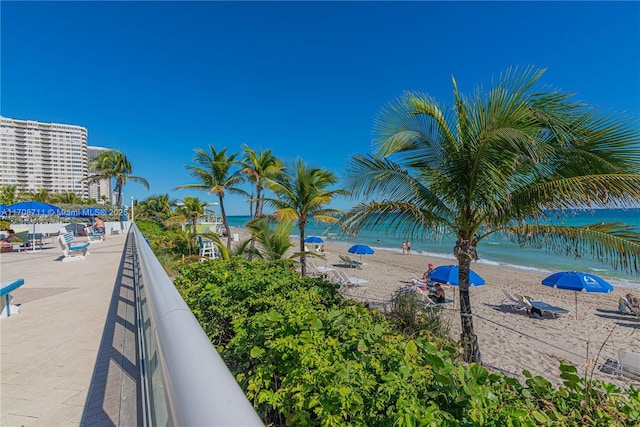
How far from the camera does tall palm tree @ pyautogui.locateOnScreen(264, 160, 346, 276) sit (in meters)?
10.9

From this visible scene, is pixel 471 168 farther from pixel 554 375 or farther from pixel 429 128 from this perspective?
pixel 554 375

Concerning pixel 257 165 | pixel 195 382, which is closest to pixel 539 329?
pixel 195 382

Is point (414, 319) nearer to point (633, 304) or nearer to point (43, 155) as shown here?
point (633, 304)

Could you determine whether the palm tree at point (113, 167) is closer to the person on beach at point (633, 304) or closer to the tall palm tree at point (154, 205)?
the tall palm tree at point (154, 205)

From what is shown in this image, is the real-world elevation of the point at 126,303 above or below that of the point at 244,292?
below

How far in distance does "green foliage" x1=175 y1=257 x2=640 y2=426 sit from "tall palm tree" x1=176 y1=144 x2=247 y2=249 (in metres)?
16.6

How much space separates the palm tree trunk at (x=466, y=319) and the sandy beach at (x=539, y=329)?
1.01 metres

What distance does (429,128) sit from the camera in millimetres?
5848

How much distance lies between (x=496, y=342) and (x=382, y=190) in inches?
232

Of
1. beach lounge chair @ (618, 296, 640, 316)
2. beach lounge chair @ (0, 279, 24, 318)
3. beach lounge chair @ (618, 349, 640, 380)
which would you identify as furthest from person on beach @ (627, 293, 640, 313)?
beach lounge chair @ (0, 279, 24, 318)

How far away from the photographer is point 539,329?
9.30 metres

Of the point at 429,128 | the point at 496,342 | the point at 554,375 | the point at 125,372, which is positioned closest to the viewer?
the point at 125,372

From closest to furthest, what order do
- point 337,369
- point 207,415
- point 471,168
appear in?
point 207,415, point 337,369, point 471,168

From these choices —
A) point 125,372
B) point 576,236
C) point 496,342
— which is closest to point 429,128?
point 576,236
